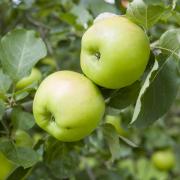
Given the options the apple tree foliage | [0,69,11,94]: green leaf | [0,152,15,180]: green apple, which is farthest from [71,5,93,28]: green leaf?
[0,152,15,180]: green apple

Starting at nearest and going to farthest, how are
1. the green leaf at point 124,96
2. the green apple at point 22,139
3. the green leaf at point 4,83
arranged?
the green leaf at point 124,96, the green leaf at point 4,83, the green apple at point 22,139

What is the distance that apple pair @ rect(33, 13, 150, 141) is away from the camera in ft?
2.76

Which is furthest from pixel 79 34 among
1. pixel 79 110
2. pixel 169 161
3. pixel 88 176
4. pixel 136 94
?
pixel 169 161

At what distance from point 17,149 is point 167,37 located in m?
0.40

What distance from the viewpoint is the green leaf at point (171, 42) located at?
0.92 m

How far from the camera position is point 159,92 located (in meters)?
0.98

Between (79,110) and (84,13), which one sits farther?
(84,13)

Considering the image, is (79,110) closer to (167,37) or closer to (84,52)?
(84,52)

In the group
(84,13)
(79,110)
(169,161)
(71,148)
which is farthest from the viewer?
(169,161)

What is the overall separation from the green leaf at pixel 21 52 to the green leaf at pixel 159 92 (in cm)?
28

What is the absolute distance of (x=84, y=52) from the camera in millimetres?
918

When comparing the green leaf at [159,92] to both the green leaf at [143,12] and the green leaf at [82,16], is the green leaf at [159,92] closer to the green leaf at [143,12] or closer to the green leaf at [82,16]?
the green leaf at [143,12]

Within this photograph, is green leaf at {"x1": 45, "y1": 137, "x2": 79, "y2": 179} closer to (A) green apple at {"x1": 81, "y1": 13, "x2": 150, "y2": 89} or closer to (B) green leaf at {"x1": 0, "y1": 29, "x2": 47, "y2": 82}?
(B) green leaf at {"x1": 0, "y1": 29, "x2": 47, "y2": 82}

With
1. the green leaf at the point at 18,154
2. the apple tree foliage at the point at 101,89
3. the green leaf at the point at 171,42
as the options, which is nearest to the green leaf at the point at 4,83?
the apple tree foliage at the point at 101,89
